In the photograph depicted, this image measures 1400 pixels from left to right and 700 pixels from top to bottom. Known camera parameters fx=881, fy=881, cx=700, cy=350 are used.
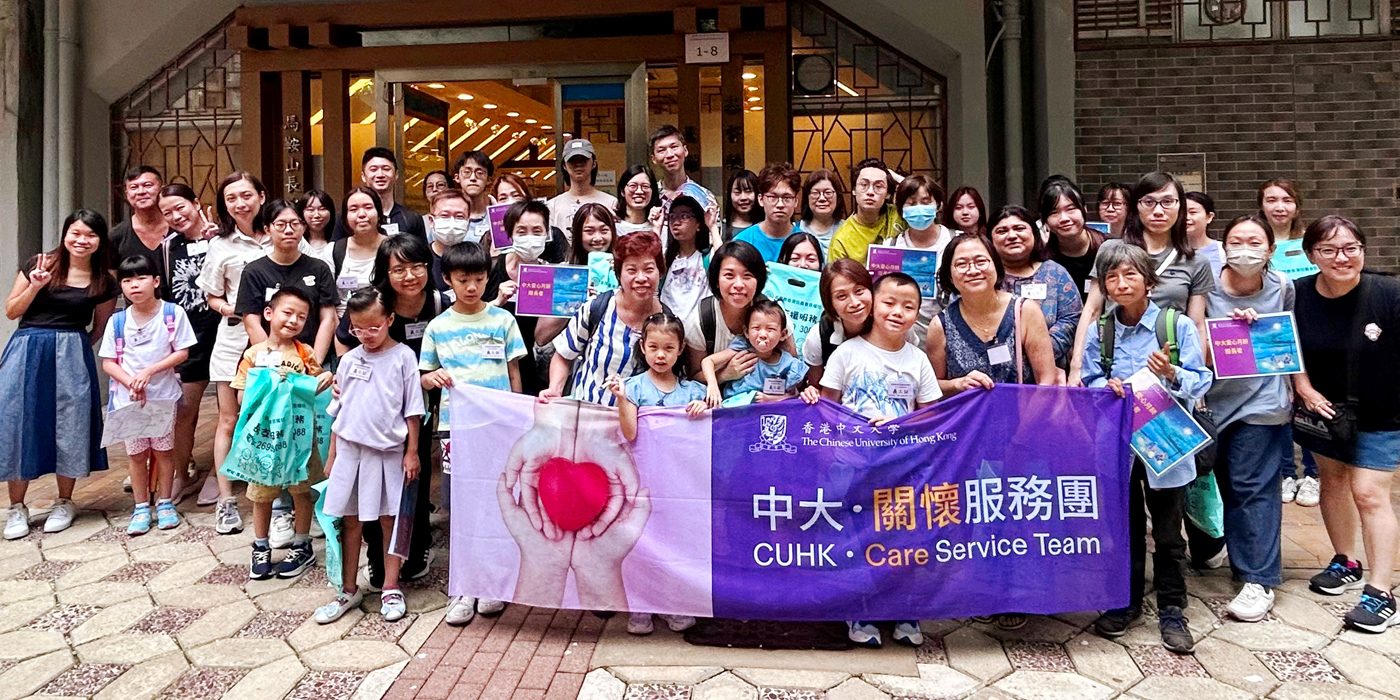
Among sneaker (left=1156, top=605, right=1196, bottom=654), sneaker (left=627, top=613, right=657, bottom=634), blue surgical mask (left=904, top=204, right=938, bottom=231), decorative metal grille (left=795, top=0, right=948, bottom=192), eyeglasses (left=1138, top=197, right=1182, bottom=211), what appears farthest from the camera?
decorative metal grille (left=795, top=0, right=948, bottom=192)

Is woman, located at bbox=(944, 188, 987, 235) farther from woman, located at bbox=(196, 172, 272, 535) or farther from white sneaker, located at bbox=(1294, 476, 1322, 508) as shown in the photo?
woman, located at bbox=(196, 172, 272, 535)

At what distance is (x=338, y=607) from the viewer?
3.99 meters

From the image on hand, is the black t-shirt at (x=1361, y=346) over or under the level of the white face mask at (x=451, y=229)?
under

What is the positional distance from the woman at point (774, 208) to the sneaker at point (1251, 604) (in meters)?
2.71

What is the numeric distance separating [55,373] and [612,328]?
375 centimetres

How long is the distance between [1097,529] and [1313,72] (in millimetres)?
6378

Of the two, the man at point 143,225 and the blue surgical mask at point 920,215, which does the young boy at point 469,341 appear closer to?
the blue surgical mask at point 920,215

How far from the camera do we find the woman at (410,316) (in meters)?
4.17

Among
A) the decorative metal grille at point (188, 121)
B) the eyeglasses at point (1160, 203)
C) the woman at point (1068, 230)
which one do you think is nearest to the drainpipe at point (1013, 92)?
the woman at point (1068, 230)

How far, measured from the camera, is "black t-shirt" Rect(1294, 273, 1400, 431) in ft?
12.6

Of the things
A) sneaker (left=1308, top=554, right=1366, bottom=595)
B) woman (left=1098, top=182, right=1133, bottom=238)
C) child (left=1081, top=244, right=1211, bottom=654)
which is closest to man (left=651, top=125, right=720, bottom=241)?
child (left=1081, top=244, right=1211, bottom=654)

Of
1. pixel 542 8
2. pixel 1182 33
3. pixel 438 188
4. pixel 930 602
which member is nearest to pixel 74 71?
pixel 542 8

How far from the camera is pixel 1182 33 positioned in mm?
7828

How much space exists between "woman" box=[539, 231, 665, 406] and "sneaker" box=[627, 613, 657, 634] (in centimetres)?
94
